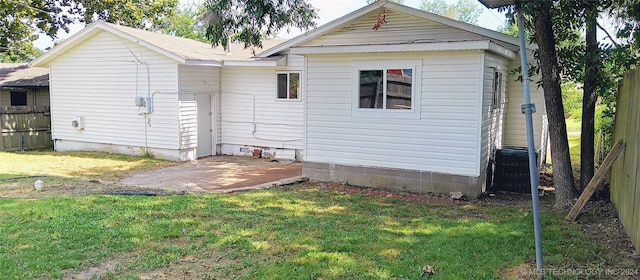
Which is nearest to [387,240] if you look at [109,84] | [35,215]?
[35,215]

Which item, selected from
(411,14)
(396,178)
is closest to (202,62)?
(411,14)

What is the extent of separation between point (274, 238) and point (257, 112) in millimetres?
8500

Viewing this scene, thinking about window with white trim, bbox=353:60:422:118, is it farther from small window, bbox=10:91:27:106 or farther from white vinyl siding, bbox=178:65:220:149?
small window, bbox=10:91:27:106

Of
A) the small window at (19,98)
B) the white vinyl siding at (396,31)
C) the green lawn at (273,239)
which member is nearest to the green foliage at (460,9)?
the small window at (19,98)

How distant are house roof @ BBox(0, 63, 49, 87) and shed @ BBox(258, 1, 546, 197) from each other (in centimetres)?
1427

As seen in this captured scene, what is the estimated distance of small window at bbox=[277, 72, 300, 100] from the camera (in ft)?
43.9

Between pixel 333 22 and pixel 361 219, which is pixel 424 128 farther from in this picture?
pixel 333 22

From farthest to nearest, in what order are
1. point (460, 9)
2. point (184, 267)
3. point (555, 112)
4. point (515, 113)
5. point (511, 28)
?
1. point (460, 9)
2. point (511, 28)
3. point (515, 113)
4. point (555, 112)
5. point (184, 267)

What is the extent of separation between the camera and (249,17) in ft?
30.2

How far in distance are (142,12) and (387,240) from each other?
2055cm

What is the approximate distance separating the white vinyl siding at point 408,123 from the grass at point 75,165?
16.2 feet

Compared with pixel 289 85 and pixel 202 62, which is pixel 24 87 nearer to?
pixel 202 62

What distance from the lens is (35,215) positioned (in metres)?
6.69

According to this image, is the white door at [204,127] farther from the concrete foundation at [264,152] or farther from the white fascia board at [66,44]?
the white fascia board at [66,44]
